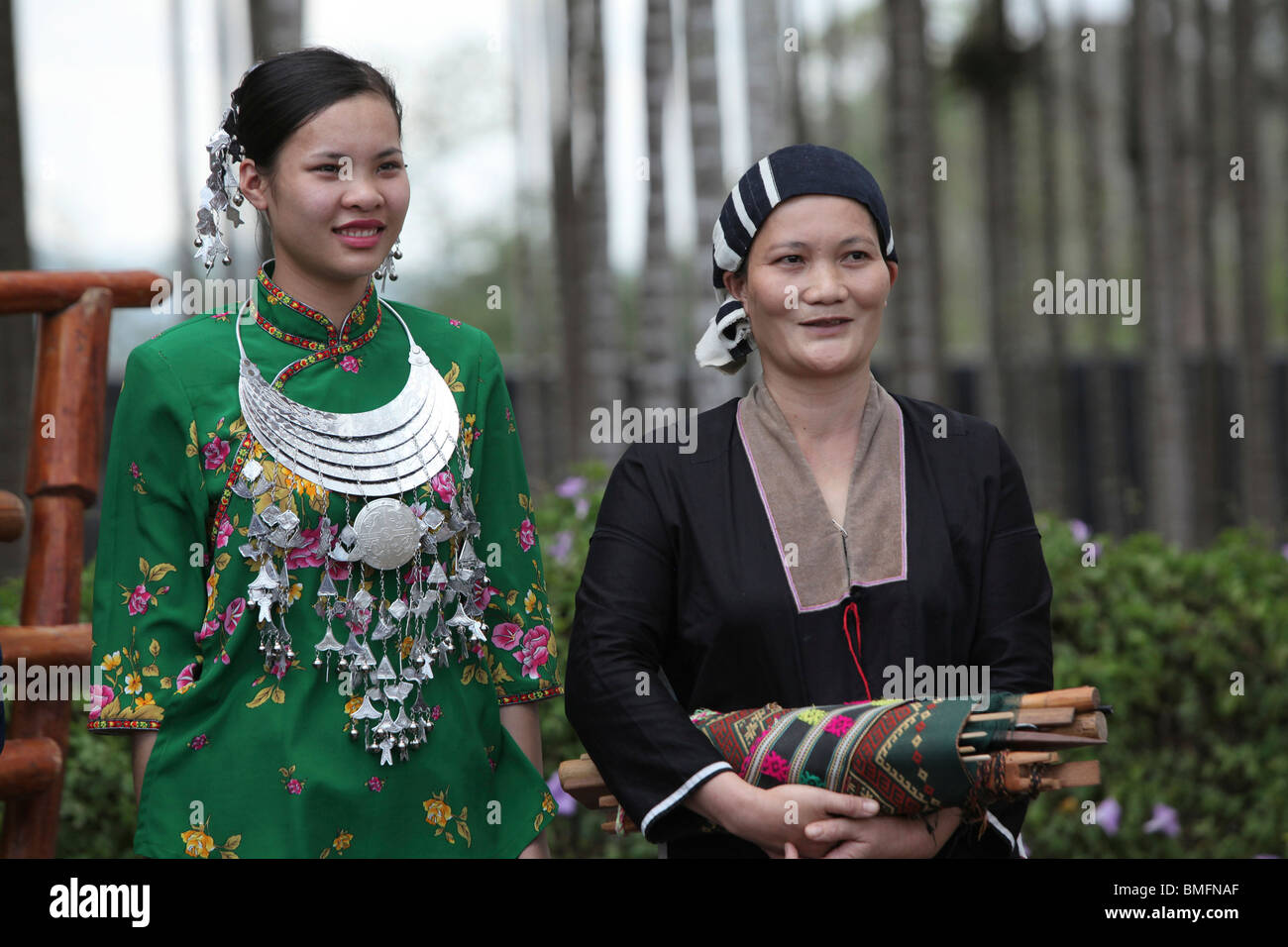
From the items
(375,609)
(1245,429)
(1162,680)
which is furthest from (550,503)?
(1245,429)

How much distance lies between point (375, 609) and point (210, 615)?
253mm

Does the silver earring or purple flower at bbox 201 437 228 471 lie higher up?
the silver earring

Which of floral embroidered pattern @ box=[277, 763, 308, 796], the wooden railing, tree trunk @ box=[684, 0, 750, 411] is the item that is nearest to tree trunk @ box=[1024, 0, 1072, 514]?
tree trunk @ box=[684, 0, 750, 411]

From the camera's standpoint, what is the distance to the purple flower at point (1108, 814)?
4285 mm

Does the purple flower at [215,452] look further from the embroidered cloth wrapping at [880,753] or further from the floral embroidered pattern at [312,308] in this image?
the embroidered cloth wrapping at [880,753]

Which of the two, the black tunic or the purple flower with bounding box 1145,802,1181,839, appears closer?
the black tunic

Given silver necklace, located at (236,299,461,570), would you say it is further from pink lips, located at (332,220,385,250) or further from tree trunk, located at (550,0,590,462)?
tree trunk, located at (550,0,590,462)

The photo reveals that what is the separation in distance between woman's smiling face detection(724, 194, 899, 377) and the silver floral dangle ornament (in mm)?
592

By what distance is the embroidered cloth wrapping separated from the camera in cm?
212

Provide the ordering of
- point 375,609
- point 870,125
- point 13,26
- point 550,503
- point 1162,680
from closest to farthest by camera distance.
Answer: point 375,609
point 1162,680
point 550,503
point 13,26
point 870,125

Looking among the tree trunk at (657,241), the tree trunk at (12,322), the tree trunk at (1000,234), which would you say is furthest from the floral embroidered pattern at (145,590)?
the tree trunk at (1000,234)

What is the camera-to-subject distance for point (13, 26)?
18.6 feet
